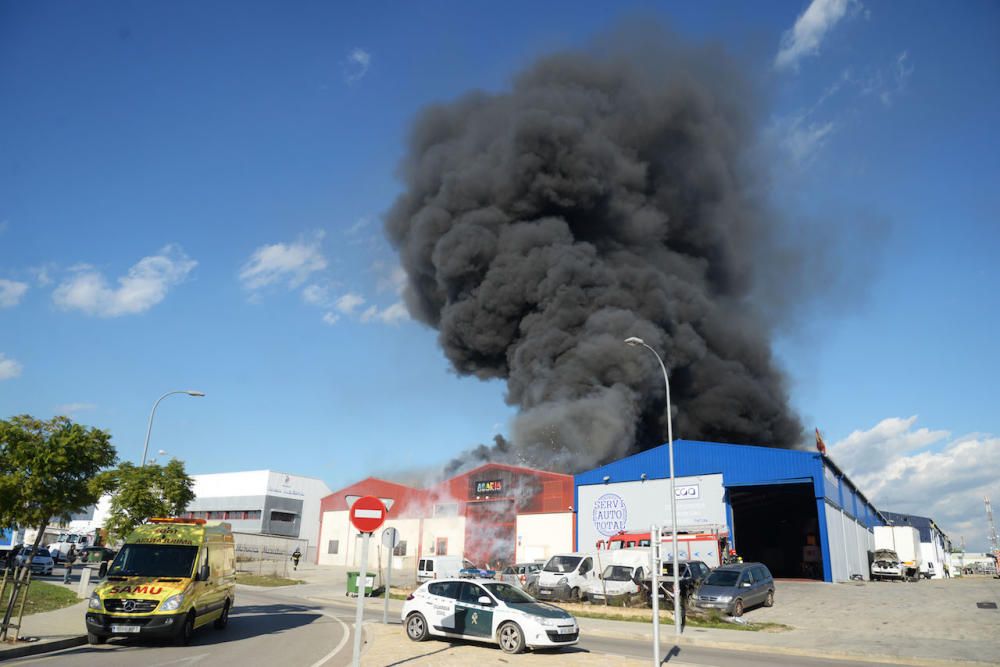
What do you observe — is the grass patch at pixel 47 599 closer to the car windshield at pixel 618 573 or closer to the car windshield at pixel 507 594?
the car windshield at pixel 507 594

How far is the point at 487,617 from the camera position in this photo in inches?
452

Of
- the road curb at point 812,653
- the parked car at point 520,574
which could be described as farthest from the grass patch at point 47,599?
the parked car at point 520,574

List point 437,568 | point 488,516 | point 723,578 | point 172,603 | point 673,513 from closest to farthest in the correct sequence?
1. point 172,603
2. point 673,513
3. point 723,578
4. point 437,568
5. point 488,516

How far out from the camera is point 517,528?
127 feet

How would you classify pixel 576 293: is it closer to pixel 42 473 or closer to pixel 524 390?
pixel 524 390

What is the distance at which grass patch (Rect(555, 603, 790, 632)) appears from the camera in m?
16.3

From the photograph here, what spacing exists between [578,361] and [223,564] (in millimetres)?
28314

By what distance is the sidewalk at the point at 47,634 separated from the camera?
1026 cm

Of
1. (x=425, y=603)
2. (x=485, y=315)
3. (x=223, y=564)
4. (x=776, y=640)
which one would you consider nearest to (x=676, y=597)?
(x=776, y=640)

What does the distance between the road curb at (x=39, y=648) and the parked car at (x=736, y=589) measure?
47.1 feet

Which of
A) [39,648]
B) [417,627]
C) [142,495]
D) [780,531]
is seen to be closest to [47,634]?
[39,648]

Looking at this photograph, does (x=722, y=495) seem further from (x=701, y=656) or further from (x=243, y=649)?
(x=243, y=649)

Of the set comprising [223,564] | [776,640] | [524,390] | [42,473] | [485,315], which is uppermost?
[485,315]

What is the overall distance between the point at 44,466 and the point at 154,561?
9.55ft
